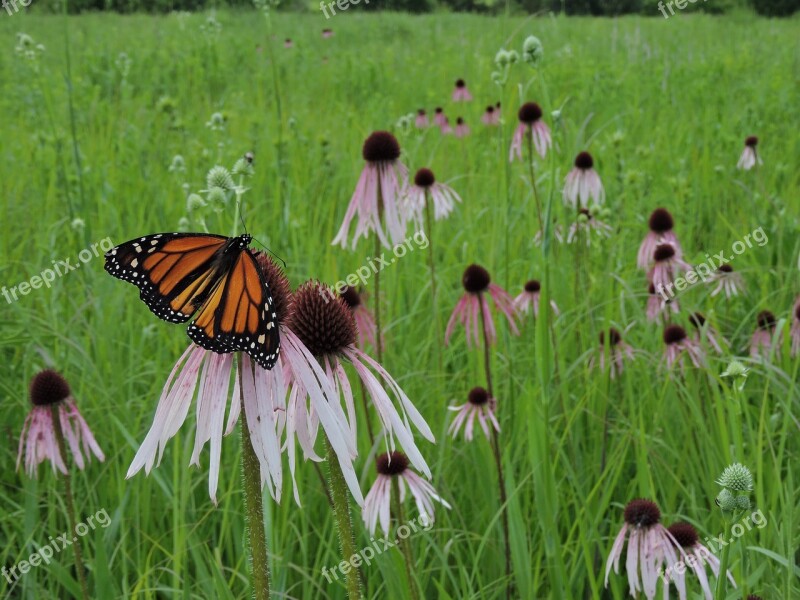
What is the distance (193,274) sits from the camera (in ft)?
3.60

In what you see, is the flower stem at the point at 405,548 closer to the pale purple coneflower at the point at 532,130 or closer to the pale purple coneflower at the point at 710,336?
the pale purple coneflower at the point at 710,336

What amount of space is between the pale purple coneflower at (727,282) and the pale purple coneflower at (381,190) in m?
1.20

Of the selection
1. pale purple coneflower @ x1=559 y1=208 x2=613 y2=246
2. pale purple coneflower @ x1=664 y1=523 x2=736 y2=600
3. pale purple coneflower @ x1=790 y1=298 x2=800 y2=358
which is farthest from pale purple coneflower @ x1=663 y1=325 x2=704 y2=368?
pale purple coneflower @ x1=664 y1=523 x2=736 y2=600

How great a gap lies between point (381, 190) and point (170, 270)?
1.30m

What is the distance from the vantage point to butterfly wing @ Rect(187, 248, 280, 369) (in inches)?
36.2

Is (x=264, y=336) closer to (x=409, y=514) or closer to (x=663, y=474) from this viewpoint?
(x=409, y=514)

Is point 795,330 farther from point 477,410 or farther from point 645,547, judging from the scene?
point 645,547

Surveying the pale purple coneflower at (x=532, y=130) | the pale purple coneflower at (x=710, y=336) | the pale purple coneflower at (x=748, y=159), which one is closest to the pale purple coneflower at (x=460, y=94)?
the pale purple coneflower at (x=532, y=130)

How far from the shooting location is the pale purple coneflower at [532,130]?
322 centimetres

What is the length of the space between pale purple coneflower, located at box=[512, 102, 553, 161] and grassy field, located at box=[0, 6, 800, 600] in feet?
0.52

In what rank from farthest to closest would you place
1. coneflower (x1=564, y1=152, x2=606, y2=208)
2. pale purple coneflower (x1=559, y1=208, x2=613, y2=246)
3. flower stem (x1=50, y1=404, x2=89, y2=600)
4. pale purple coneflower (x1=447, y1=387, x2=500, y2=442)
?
coneflower (x1=564, y1=152, x2=606, y2=208), pale purple coneflower (x1=559, y1=208, x2=613, y2=246), pale purple coneflower (x1=447, y1=387, x2=500, y2=442), flower stem (x1=50, y1=404, x2=89, y2=600)

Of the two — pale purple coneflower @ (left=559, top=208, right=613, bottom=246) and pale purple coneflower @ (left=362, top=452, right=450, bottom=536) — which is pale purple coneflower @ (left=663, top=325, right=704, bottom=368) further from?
pale purple coneflower @ (left=362, top=452, right=450, bottom=536)

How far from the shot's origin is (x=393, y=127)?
5.32m

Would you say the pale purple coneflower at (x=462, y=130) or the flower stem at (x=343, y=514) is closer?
the flower stem at (x=343, y=514)
